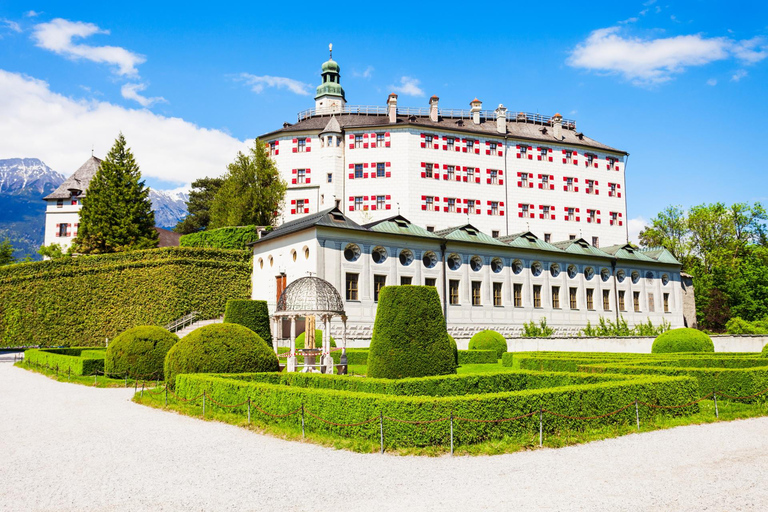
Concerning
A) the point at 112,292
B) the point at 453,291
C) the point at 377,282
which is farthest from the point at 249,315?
the point at 112,292

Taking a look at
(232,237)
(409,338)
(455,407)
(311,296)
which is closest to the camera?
(455,407)

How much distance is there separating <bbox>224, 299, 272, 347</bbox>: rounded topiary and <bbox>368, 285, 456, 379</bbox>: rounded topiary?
24.2 ft

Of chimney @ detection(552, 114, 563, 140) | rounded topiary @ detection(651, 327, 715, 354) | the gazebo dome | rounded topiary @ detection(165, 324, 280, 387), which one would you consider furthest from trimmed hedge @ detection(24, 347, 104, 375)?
chimney @ detection(552, 114, 563, 140)

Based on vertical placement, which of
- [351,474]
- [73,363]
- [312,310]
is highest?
[312,310]

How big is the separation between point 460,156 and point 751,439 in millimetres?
41752

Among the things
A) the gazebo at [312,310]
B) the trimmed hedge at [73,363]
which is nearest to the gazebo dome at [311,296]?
the gazebo at [312,310]

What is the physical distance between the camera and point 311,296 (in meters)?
25.3

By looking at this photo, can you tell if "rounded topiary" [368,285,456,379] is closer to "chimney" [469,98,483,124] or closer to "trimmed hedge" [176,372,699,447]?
"trimmed hedge" [176,372,699,447]

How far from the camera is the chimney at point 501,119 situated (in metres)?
55.2

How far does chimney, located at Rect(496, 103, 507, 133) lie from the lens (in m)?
55.2

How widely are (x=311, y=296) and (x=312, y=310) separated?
1.91 metres

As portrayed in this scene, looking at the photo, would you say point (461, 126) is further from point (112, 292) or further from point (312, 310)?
point (312, 310)

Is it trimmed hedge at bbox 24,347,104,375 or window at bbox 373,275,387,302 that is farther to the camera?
window at bbox 373,275,387,302

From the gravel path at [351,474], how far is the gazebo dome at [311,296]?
38.1ft
